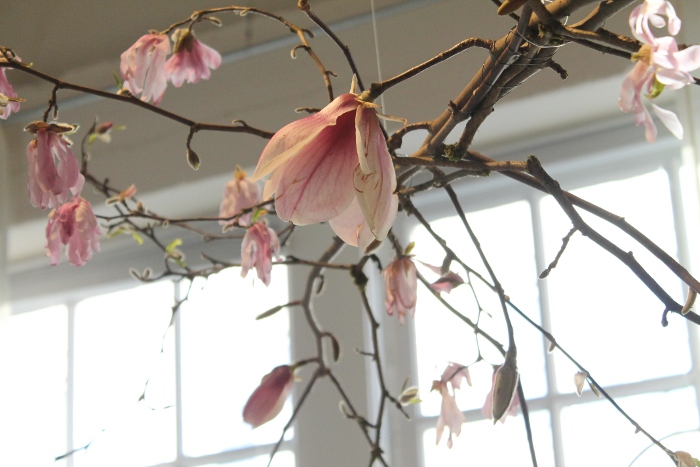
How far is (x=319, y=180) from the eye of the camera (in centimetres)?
45

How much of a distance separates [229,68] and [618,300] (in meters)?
1.05

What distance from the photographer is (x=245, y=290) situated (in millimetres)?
2068

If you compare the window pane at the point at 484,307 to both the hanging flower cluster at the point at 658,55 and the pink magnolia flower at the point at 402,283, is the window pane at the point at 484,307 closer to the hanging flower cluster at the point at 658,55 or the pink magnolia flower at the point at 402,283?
the pink magnolia flower at the point at 402,283

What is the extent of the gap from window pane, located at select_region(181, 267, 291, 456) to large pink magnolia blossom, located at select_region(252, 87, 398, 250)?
4.92 ft

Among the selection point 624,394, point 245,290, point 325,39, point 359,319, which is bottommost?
point 624,394

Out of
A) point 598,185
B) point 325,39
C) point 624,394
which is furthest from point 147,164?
point 624,394

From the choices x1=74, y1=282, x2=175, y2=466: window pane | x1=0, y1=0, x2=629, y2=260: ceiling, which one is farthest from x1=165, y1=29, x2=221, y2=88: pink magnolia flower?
x1=74, y1=282, x2=175, y2=466: window pane

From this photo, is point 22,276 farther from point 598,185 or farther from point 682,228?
point 682,228

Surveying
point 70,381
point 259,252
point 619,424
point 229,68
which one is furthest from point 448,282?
point 70,381

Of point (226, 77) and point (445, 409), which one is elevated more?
point (226, 77)

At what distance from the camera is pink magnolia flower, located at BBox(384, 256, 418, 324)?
0.81 meters

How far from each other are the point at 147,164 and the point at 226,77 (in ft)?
0.96

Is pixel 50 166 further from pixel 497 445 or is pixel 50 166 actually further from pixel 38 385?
pixel 38 385

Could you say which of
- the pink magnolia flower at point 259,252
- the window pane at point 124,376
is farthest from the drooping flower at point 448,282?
the window pane at point 124,376
